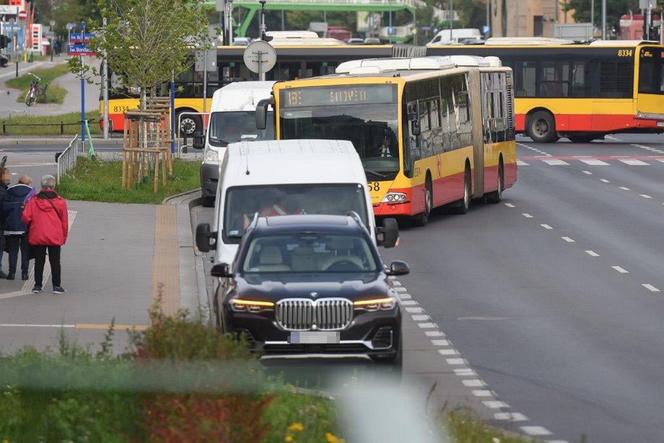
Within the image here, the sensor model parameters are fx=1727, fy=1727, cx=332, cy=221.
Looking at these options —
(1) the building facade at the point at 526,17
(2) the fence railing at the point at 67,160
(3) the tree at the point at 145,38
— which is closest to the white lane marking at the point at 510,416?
(2) the fence railing at the point at 67,160

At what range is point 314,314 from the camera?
47.5 feet

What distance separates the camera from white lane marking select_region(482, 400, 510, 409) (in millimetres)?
13945

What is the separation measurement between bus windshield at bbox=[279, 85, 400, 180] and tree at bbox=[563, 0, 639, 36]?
98531 mm

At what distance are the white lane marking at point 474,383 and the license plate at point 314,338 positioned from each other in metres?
1.34

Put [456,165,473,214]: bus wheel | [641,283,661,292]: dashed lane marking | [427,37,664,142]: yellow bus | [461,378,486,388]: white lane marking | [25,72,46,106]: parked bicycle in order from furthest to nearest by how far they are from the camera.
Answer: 1. [25,72,46,106]: parked bicycle
2. [427,37,664,142]: yellow bus
3. [456,165,473,214]: bus wheel
4. [641,283,661,292]: dashed lane marking
5. [461,378,486,388]: white lane marking

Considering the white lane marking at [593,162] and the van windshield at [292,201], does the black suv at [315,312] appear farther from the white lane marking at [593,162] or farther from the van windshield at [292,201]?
the white lane marking at [593,162]

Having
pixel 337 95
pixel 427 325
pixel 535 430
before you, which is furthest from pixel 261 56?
pixel 535 430

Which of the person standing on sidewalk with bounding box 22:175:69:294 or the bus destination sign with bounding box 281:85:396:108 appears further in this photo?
the bus destination sign with bounding box 281:85:396:108

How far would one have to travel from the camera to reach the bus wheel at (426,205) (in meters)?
30.5

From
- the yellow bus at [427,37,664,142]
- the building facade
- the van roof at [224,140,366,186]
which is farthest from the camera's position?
the building facade

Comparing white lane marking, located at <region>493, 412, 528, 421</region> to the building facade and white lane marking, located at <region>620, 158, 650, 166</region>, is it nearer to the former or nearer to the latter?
white lane marking, located at <region>620, 158, 650, 166</region>

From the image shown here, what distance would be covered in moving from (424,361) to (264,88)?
69.2 feet

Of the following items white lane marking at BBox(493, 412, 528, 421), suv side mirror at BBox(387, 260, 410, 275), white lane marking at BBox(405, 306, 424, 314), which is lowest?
white lane marking at BBox(405, 306, 424, 314)

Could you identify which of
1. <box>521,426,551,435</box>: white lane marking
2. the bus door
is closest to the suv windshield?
<box>521,426,551,435</box>: white lane marking
